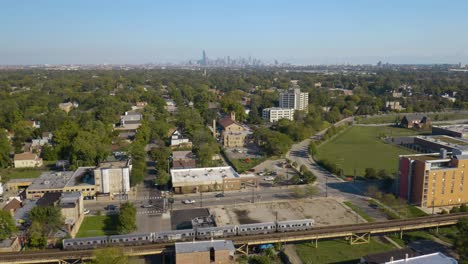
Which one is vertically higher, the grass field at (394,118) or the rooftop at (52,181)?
the grass field at (394,118)

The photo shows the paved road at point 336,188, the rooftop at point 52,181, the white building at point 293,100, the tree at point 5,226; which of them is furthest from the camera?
the white building at point 293,100

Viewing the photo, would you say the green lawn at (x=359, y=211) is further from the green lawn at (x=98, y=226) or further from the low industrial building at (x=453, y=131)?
the low industrial building at (x=453, y=131)

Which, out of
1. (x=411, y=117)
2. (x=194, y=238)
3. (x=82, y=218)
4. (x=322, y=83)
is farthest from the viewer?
(x=322, y=83)

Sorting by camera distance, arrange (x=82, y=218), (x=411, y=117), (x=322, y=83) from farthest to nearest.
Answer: (x=322, y=83), (x=411, y=117), (x=82, y=218)

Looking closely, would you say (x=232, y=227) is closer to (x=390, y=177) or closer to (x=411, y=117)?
(x=390, y=177)

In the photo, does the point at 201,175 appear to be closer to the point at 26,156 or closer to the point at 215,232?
the point at 215,232

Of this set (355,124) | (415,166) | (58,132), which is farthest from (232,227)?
(355,124)

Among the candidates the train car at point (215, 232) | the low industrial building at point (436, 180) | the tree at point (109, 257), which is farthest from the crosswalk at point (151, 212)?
the low industrial building at point (436, 180)

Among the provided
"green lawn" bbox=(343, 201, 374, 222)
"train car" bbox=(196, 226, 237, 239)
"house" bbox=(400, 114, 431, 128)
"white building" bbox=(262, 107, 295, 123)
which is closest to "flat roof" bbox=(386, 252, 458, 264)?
"green lawn" bbox=(343, 201, 374, 222)

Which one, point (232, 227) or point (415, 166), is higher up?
point (415, 166)
